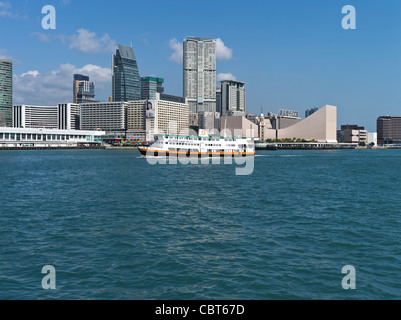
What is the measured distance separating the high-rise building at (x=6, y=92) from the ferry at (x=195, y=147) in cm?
15223

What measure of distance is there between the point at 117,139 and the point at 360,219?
159 metres

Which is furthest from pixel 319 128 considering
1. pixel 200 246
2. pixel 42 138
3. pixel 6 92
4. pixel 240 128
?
pixel 200 246

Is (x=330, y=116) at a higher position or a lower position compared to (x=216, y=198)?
higher

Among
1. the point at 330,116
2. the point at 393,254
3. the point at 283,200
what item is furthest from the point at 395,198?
the point at 330,116

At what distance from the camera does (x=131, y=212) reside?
16.9 meters

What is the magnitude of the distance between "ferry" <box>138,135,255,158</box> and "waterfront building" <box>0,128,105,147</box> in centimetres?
6699

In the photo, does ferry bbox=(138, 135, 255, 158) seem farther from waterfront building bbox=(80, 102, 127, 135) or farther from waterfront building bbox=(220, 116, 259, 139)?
waterfront building bbox=(80, 102, 127, 135)

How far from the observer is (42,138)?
125 m

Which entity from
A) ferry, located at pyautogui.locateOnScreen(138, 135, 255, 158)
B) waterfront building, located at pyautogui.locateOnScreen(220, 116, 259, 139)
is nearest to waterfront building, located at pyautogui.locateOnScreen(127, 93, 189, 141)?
waterfront building, located at pyautogui.locateOnScreen(220, 116, 259, 139)

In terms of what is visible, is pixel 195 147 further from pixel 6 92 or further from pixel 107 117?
pixel 6 92

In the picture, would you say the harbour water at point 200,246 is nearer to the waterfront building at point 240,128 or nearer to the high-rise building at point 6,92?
the waterfront building at point 240,128

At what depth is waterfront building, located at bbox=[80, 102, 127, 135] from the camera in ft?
607

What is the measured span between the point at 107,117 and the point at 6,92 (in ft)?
172
